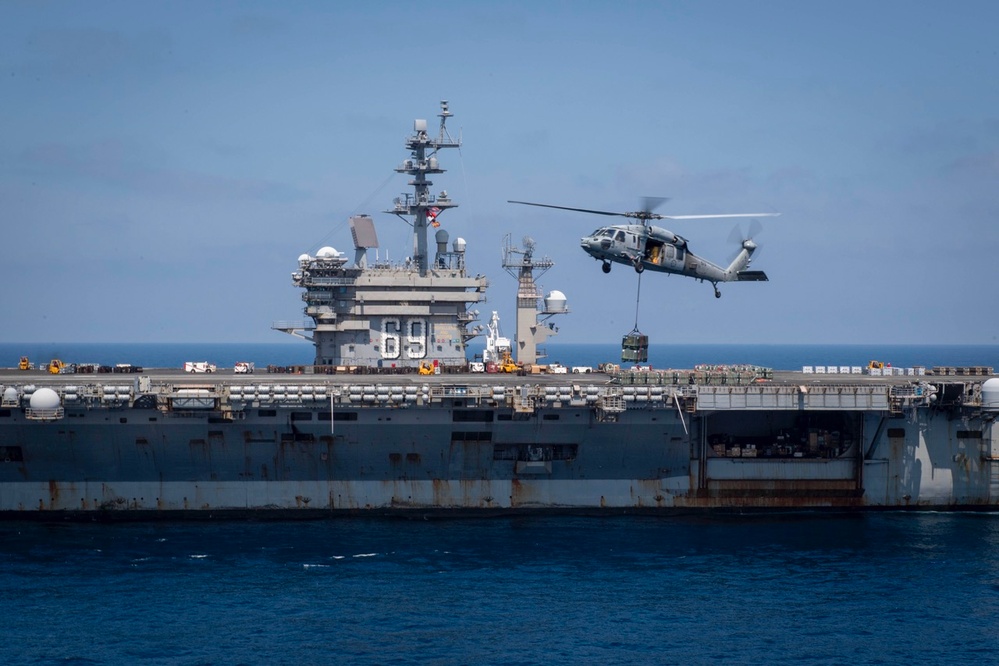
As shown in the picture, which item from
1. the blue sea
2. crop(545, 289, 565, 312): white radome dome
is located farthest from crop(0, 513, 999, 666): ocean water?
crop(545, 289, 565, 312): white radome dome

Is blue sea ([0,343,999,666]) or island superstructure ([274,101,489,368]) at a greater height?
island superstructure ([274,101,489,368])

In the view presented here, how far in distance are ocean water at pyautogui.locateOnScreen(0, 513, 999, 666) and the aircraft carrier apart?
0.63 meters

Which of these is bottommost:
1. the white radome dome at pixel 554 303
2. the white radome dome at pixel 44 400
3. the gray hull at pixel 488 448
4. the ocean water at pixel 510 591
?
the ocean water at pixel 510 591

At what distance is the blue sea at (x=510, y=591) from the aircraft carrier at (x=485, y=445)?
0.62 meters

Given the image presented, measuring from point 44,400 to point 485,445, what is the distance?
1104 cm

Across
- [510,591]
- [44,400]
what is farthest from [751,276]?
[44,400]

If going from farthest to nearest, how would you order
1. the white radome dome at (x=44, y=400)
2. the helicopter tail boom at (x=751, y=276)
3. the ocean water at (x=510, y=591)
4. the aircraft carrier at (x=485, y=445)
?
1. the helicopter tail boom at (x=751, y=276)
2. the aircraft carrier at (x=485, y=445)
3. the white radome dome at (x=44, y=400)
4. the ocean water at (x=510, y=591)

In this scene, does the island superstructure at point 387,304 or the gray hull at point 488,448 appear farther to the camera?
the island superstructure at point 387,304

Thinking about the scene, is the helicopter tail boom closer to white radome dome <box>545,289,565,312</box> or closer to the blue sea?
the blue sea

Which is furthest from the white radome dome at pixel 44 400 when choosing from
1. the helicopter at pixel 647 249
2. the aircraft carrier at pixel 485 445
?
the helicopter at pixel 647 249

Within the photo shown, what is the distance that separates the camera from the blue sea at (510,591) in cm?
2116

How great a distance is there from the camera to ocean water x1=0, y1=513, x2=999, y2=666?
2116cm

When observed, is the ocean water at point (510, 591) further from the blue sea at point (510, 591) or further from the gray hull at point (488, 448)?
the gray hull at point (488, 448)

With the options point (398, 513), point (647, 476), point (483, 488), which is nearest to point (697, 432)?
point (647, 476)
